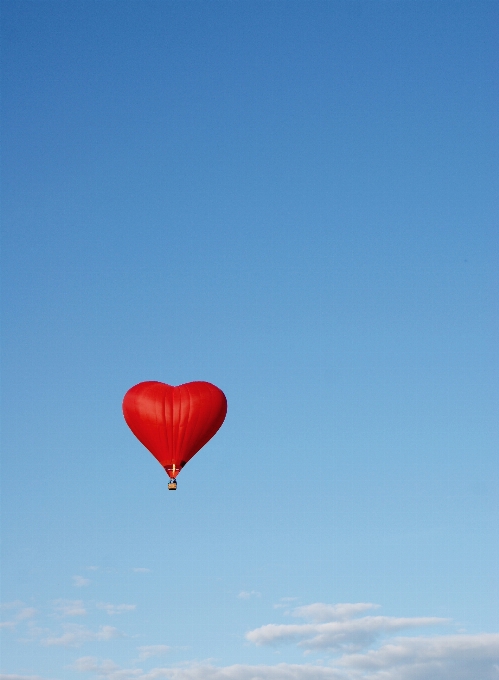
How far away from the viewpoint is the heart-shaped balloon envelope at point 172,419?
5275 centimetres

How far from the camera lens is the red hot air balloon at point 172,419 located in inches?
2077

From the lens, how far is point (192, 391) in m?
53.2

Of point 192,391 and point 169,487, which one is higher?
point 192,391

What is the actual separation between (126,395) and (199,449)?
4111 mm

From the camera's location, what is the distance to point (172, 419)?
52.8 metres

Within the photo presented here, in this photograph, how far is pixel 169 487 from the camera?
51.7 metres

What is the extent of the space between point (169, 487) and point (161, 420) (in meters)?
3.05

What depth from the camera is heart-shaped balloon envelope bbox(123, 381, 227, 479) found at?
52750 millimetres

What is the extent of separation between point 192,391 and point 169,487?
14.7ft

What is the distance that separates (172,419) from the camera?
2077 inches

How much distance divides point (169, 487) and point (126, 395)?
193 inches

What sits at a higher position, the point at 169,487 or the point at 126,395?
the point at 126,395

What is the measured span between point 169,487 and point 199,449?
2999mm

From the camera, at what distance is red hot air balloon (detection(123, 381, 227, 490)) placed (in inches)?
2077
